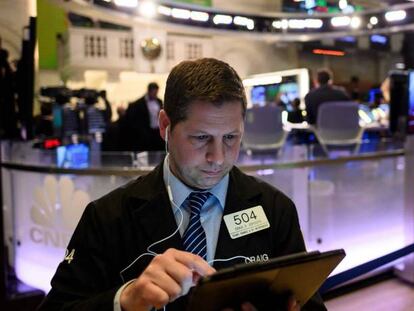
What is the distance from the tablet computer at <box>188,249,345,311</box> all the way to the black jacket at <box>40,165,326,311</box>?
0.20 metres

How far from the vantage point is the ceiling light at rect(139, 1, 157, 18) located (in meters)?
7.23

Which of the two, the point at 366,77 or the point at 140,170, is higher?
the point at 366,77

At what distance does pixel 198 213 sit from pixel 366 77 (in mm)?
13383

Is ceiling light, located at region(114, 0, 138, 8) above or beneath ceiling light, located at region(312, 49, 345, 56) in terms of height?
above

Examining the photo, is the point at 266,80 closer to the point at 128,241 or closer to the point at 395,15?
the point at 395,15

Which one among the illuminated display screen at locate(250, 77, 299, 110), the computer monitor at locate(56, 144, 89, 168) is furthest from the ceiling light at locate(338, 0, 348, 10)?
the computer monitor at locate(56, 144, 89, 168)

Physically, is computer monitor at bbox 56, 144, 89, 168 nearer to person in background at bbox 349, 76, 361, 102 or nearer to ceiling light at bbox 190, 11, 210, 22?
person in background at bbox 349, 76, 361, 102

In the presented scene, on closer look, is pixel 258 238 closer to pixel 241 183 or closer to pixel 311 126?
pixel 241 183

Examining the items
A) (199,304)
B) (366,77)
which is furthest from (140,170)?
(366,77)

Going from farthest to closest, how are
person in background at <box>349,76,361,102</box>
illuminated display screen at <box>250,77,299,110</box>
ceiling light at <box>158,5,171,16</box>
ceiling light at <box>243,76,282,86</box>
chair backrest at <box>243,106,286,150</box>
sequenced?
ceiling light at <box>243,76,282,86</box>
illuminated display screen at <box>250,77,299,110</box>
ceiling light at <box>158,5,171,16</box>
person in background at <box>349,76,361,102</box>
chair backrest at <box>243,106,286,150</box>

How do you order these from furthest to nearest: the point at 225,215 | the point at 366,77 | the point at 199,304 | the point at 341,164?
the point at 366,77, the point at 341,164, the point at 225,215, the point at 199,304

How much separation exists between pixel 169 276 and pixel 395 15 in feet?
27.5

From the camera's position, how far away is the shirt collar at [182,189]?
112 centimetres

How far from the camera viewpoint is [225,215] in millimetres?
1118
